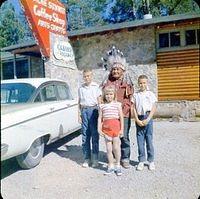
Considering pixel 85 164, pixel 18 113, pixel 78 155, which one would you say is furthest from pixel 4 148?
pixel 78 155

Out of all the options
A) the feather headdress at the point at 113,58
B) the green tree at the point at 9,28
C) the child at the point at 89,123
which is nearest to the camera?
the green tree at the point at 9,28

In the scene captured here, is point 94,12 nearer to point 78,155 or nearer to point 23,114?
point 23,114

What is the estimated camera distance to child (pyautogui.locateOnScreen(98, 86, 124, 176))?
2704 mm

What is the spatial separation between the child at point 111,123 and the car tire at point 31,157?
111 centimetres

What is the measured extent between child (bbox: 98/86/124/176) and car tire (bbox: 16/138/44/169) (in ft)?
3.63

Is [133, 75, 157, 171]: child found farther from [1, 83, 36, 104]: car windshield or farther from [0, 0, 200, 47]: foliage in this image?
[1, 83, 36, 104]: car windshield

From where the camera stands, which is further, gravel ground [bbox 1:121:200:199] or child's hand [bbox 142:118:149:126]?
child's hand [bbox 142:118:149:126]

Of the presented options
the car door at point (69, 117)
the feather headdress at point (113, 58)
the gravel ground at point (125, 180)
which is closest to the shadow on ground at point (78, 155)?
the gravel ground at point (125, 180)

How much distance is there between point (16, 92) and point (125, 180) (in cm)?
119

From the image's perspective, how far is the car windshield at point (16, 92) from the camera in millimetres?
1080

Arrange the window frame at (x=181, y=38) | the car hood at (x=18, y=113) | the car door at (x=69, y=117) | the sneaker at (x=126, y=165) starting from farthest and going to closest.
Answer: the sneaker at (x=126, y=165) → the car door at (x=69, y=117) → the window frame at (x=181, y=38) → the car hood at (x=18, y=113)

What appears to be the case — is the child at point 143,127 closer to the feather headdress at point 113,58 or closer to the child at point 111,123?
the child at point 111,123

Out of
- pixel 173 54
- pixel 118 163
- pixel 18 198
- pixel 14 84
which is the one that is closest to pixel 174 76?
pixel 173 54

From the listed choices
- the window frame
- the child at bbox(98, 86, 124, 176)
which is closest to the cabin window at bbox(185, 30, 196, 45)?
the window frame
